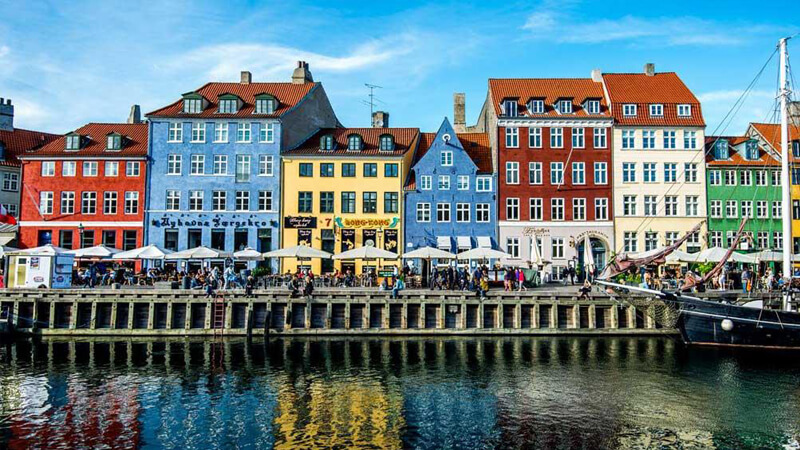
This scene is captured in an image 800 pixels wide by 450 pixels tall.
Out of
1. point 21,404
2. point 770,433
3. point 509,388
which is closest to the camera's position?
point 770,433

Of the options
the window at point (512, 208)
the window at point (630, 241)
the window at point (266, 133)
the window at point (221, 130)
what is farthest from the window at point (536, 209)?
the window at point (221, 130)

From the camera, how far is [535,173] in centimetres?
5125

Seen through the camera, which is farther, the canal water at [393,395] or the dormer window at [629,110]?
the dormer window at [629,110]

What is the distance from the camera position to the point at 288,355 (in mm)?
29594

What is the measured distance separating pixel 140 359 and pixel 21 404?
25.5ft

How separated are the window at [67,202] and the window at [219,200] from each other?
11926 millimetres

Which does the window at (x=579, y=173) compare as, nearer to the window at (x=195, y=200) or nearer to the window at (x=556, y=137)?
the window at (x=556, y=137)

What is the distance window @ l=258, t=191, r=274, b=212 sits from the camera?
5100 centimetres

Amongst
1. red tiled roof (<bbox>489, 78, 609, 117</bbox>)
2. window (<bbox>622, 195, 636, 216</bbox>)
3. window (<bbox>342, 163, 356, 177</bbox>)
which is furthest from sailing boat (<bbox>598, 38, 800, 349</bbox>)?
window (<bbox>342, 163, 356, 177</bbox>)

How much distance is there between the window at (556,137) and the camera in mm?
51500

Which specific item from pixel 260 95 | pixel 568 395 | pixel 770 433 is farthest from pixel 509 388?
pixel 260 95

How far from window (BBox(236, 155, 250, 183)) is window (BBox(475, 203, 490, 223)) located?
19.3m

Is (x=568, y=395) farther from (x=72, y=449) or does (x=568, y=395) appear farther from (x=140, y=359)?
(x=140, y=359)

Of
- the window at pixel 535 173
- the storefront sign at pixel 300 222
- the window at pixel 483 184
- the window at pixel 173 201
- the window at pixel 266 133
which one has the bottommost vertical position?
the storefront sign at pixel 300 222
